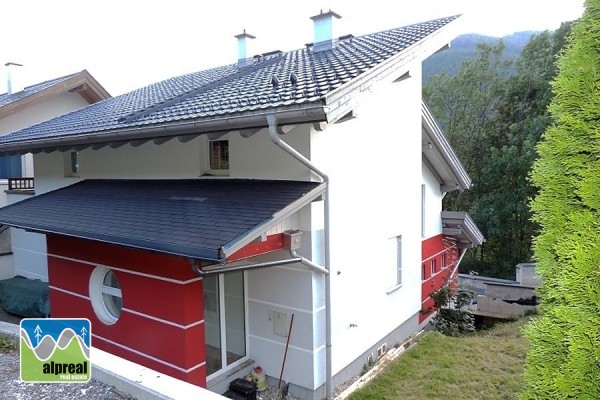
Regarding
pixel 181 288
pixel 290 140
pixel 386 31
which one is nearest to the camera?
pixel 181 288

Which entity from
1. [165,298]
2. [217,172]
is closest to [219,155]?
[217,172]

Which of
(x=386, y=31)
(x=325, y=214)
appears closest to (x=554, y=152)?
(x=325, y=214)

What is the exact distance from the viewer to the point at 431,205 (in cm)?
1282

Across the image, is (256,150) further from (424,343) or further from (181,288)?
(424,343)

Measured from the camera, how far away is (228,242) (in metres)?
4.76

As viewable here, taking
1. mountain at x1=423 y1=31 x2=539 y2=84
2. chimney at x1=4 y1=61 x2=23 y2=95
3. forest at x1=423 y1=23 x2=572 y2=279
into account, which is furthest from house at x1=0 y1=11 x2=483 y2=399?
forest at x1=423 y1=23 x2=572 y2=279

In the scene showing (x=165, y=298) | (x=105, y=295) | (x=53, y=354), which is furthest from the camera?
(x=105, y=295)

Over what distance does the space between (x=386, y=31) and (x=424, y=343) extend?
746cm

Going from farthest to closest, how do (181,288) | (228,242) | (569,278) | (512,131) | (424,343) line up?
(512,131) → (424,343) → (181,288) → (228,242) → (569,278)

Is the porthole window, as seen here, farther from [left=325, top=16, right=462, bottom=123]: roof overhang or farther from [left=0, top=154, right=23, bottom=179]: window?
[left=0, top=154, right=23, bottom=179]: window

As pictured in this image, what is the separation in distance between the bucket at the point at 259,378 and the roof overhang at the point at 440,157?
278 inches

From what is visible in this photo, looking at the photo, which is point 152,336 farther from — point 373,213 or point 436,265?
point 436,265

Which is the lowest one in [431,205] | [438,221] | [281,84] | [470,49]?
[438,221]

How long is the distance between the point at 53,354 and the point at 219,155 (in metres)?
4.19
